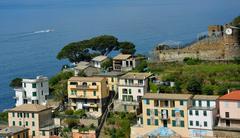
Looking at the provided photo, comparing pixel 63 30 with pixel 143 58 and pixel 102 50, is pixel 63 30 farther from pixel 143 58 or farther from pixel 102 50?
pixel 143 58

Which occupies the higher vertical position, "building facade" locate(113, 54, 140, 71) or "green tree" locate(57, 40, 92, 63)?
"green tree" locate(57, 40, 92, 63)

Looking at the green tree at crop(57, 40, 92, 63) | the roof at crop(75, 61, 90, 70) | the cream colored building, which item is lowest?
the cream colored building

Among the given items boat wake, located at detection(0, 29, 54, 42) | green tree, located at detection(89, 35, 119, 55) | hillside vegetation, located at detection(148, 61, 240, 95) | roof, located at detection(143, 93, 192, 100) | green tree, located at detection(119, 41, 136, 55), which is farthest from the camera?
boat wake, located at detection(0, 29, 54, 42)

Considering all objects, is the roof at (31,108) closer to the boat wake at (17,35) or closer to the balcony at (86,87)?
the balcony at (86,87)

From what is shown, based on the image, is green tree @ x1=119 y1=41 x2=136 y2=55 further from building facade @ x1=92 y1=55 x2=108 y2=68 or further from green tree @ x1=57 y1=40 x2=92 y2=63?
green tree @ x1=57 y1=40 x2=92 y2=63

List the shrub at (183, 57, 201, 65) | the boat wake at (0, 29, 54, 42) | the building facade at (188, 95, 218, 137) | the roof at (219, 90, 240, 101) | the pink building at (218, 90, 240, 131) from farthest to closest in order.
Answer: the boat wake at (0, 29, 54, 42) < the shrub at (183, 57, 201, 65) < the building facade at (188, 95, 218, 137) < the roof at (219, 90, 240, 101) < the pink building at (218, 90, 240, 131)

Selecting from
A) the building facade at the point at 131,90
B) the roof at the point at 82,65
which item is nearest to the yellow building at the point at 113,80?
the building facade at the point at 131,90

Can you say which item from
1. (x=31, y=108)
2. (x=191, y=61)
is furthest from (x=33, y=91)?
(x=191, y=61)

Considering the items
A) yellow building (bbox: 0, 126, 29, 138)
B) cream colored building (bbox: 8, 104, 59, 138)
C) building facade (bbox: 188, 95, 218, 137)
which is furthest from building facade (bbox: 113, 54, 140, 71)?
building facade (bbox: 188, 95, 218, 137)
